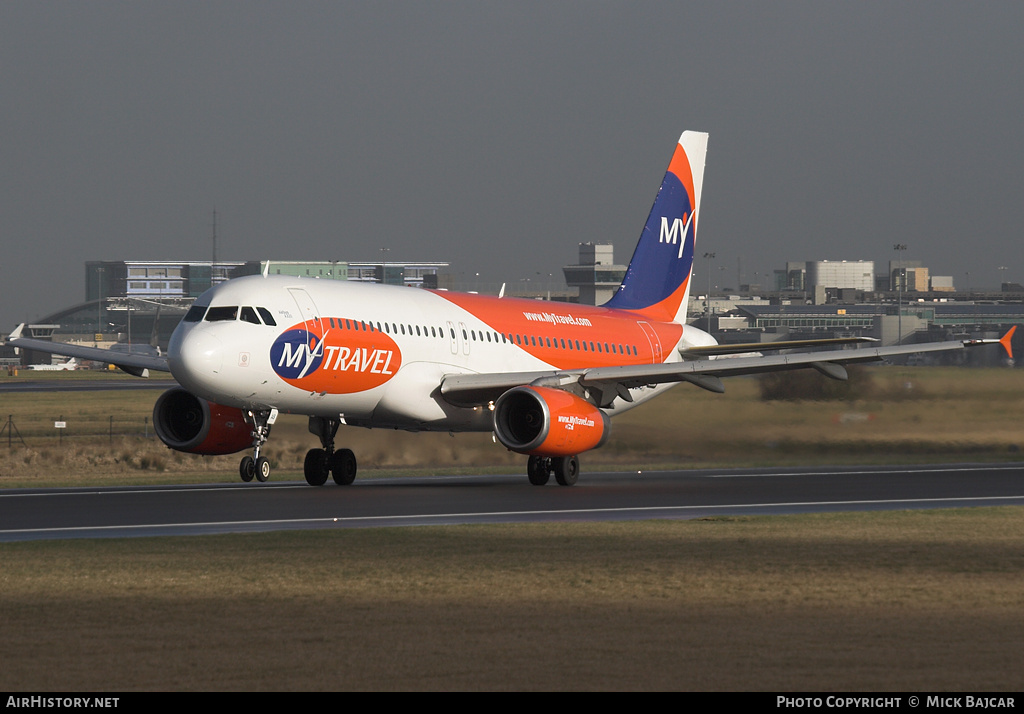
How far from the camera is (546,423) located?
1353 inches

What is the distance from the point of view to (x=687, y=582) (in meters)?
18.0

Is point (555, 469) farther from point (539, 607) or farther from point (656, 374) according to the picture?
point (539, 607)

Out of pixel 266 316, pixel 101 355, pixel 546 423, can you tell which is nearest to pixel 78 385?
pixel 101 355

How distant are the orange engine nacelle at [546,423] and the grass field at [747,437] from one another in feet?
27.4

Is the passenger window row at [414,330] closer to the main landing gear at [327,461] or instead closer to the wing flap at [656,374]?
the wing flap at [656,374]

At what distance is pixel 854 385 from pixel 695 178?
927cm

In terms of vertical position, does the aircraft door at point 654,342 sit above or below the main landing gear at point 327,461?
above

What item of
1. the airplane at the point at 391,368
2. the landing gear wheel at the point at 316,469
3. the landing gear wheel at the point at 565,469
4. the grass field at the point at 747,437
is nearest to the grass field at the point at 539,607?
the airplane at the point at 391,368

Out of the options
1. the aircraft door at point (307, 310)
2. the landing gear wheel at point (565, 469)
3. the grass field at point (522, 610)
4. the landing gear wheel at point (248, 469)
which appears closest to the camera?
the grass field at point (522, 610)

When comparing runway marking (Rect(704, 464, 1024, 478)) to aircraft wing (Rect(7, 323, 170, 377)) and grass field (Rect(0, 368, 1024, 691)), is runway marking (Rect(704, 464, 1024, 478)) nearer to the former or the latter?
grass field (Rect(0, 368, 1024, 691))

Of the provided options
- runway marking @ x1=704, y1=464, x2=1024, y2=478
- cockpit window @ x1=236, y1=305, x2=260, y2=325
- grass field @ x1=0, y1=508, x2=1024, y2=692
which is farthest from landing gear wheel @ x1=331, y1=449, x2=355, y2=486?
grass field @ x1=0, y1=508, x2=1024, y2=692

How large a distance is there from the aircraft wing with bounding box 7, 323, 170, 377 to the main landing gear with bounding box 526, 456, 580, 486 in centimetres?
1008

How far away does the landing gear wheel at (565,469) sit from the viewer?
121ft
